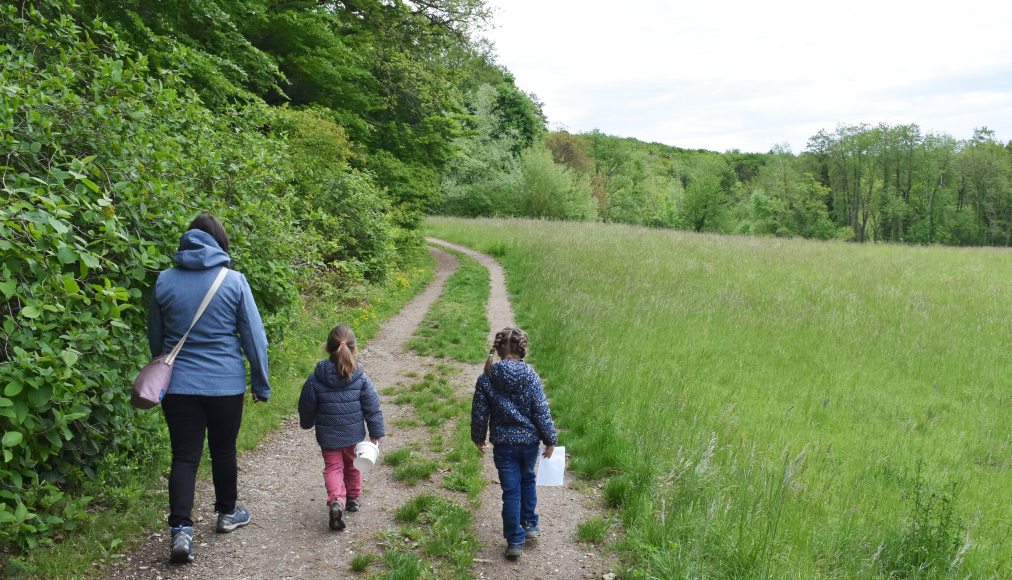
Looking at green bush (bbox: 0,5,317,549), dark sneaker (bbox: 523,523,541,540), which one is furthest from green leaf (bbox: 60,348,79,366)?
dark sneaker (bbox: 523,523,541,540)

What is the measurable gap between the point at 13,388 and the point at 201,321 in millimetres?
979

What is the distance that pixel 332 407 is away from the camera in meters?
4.31

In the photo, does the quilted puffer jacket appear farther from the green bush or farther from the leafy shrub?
the leafy shrub

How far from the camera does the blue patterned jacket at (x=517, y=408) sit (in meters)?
4.04

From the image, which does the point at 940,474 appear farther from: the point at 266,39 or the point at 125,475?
the point at 266,39

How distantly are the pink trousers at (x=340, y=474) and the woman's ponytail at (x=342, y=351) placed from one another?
1.97 ft

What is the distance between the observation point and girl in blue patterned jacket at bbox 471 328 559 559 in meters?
4.05

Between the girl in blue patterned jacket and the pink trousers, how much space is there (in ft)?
3.55

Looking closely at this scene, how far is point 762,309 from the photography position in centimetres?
1298

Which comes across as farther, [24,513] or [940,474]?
[940,474]

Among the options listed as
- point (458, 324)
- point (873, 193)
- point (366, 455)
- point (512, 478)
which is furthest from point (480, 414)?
point (873, 193)

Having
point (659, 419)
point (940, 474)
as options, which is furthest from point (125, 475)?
point (940, 474)

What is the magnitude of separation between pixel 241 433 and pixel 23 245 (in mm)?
3207

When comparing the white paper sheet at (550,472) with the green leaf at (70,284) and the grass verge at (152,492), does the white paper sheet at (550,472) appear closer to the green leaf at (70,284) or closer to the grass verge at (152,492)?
the grass verge at (152,492)
